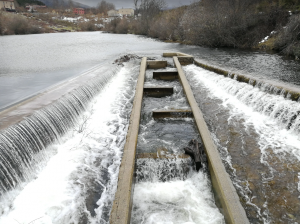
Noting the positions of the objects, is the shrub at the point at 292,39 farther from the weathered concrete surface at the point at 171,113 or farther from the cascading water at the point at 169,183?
the cascading water at the point at 169,183

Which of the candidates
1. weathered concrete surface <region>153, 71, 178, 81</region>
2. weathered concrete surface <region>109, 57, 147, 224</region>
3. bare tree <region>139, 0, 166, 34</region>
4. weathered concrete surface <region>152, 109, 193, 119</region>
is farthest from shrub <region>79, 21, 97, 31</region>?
weathered concrete surface <region>109, 57, 147, 224</region>

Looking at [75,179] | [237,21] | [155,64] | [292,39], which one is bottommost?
[75,179]

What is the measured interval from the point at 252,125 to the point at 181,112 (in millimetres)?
2033

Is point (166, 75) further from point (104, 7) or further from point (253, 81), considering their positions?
point (104, 7)

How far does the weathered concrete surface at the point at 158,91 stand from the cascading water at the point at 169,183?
291 centimetres

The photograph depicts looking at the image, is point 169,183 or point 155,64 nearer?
point 169,183

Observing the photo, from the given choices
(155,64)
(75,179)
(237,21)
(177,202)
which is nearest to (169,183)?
(177,202)

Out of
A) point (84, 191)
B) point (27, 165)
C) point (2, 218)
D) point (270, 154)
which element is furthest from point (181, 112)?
point (2, 218)

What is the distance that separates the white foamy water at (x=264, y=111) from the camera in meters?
5.34

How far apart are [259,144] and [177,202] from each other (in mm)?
2573

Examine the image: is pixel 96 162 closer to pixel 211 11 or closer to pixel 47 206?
pixel 47 206

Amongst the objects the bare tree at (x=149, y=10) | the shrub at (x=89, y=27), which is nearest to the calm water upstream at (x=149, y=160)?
the bare tree at (x=149, y=10)

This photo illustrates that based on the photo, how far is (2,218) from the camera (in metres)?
3.73

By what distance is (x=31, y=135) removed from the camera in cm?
526
